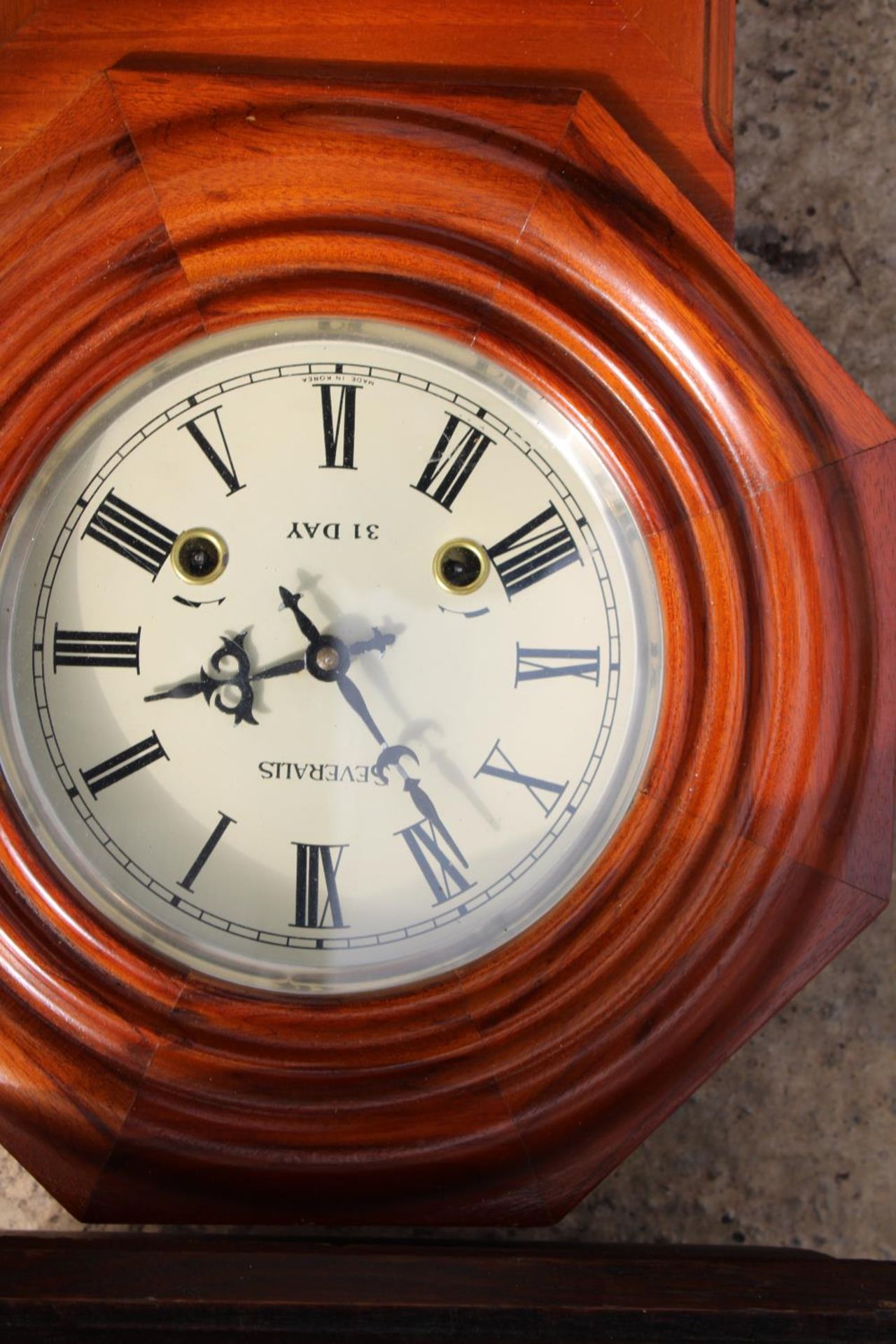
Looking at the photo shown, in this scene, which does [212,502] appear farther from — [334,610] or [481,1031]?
A: [481,1031]

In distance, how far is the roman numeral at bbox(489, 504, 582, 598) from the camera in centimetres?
72

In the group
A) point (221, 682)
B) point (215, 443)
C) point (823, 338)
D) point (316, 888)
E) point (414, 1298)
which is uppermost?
point (823, 338)

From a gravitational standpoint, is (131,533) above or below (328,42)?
below

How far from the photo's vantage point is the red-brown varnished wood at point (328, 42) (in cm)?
69

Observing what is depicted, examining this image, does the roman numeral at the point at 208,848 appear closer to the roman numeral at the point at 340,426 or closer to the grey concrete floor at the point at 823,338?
the roman numeral at the point at 340,426

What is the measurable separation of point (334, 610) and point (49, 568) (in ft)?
0.56

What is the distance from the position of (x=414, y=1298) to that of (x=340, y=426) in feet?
1.57

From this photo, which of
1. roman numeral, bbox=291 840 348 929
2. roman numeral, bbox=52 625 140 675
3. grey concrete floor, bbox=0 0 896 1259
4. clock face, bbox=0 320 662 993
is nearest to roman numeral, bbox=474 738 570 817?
clock face, bbox=0 320 662 993

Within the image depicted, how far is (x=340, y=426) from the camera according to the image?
2.36 ft

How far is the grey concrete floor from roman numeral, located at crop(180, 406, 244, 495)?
458 mm

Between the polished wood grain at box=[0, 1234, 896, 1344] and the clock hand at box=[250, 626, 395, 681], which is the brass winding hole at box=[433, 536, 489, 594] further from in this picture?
the polished wood grain at box=[0, 1234, 896, 1344]

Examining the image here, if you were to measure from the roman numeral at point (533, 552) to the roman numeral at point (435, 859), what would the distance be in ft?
0.48

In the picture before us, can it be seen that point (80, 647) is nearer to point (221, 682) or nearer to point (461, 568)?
point (221, 682)

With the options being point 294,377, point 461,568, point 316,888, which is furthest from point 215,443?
point 316,888
